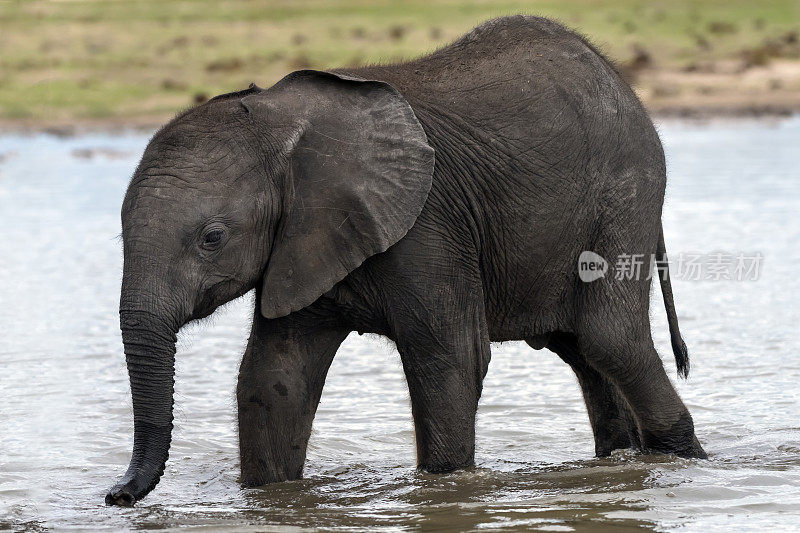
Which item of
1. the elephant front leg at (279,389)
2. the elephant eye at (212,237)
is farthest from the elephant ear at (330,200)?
the elephant front leg at (279,389)

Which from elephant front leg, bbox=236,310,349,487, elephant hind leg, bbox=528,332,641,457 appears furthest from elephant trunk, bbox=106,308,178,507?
elephant hind leg, bbox=528,332,641,457

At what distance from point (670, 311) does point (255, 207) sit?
2497mm

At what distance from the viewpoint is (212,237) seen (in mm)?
5180

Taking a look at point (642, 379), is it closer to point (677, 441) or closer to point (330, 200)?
point (677, 441)

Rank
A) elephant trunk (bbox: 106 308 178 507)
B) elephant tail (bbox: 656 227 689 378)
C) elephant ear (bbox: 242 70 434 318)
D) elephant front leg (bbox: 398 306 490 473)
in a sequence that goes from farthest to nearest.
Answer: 1. elephant tail (bbox: 656 227 689 378)
2. elephant front leg (bbox: 398 306 490 473)
3. elephant ear (bbox: 242 70 434 318)
4. elephant trunk (bbox: 106 308 178 507)

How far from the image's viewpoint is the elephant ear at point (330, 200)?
17.6 ft

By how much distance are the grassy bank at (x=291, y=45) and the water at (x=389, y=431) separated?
13627mm

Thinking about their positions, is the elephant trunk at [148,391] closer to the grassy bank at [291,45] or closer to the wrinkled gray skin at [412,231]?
the wrinkled gray skin at [412,231]

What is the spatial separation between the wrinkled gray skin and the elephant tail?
0.29 meters

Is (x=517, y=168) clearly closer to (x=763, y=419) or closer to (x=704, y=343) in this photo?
(x=763, y=419)

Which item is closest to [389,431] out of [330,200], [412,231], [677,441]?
[677,441]

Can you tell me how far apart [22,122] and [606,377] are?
2104 centimetres

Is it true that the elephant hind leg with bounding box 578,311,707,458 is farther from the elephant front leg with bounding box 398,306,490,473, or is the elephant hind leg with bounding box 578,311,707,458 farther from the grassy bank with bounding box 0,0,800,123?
the grassy bank with bounding box 0,0,800,123

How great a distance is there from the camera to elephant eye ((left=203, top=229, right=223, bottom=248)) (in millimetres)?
5168
